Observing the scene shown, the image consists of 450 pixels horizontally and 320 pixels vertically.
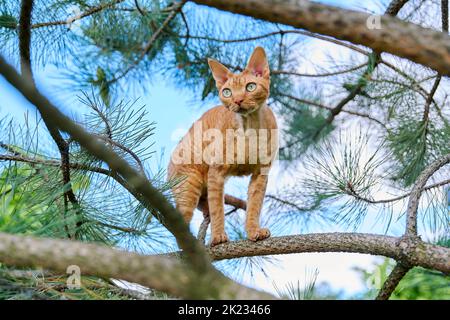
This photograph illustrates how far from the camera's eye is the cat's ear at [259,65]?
2.40 meters

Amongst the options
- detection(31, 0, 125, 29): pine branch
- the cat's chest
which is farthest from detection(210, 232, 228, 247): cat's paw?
detection(31, 0, 125, 29): pine branch

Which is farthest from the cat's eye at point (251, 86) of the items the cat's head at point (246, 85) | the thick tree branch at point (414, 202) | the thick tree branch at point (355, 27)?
the thick tree branch at point (355, 27)

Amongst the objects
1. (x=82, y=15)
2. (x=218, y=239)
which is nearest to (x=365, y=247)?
(x=218, y=239)

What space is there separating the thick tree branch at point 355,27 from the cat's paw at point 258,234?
1246 mm

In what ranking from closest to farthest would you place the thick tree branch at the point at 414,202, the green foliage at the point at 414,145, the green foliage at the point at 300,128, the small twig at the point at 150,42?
1. the thick tree branch at the point at 414,202
2. the green foliage at the point at 414,145
3. the small twig at the point at 150,42
4. the green foliage at the point at 300,128

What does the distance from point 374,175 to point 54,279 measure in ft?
4.04

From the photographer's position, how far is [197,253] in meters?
0.91

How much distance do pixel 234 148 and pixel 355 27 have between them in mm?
1479

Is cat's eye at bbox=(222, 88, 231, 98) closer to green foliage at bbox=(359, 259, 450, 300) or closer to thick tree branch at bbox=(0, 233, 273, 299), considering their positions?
green foliage at bbox=(359, 259, 450, 300)

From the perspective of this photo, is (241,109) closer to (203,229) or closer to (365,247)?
(203,229)

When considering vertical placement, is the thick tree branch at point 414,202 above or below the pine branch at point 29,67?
below

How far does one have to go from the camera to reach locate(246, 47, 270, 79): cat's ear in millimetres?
2402

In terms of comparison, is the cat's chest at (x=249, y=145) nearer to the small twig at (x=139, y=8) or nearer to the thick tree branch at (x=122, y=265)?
the small twig at (x=139, y=8)
